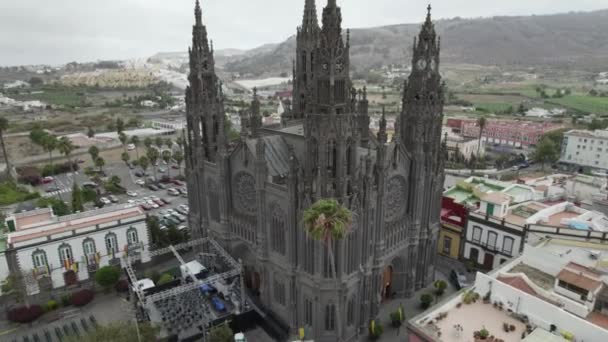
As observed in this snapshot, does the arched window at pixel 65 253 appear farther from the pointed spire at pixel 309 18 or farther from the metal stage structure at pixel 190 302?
the pointed spire at pixel 309 18

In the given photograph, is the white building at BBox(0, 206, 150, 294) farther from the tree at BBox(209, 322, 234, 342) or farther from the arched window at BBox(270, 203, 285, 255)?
the arched window at BBox(270, 203, 285, 255)

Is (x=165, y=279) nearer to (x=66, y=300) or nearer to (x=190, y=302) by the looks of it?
(x=190, y=302)

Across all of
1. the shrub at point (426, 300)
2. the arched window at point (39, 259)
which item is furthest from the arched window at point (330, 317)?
the arched window at point (39, 259)

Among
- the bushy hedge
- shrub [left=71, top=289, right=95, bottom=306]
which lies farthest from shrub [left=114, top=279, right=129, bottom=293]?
the bushy hedge

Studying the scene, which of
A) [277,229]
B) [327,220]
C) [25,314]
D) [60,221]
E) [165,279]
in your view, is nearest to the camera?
[327,220]

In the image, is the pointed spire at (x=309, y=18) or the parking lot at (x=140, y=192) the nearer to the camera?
the pointed spire at (x=309, y=18)

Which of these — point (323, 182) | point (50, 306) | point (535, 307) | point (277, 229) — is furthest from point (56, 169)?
point (535, 307)
